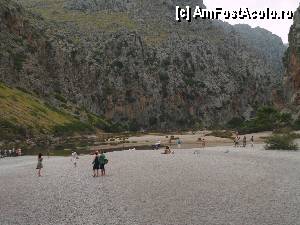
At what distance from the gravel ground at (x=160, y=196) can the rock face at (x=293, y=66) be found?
80.6 meters

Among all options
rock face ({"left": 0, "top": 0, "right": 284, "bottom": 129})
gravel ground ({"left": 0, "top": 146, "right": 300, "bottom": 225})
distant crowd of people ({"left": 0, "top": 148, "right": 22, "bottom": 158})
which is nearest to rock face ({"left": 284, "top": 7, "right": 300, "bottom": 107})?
rock face ({"left": 0, "top": 0, "right": 284, "bottom": 129})

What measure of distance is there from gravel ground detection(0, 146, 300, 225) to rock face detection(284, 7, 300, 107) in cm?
8056

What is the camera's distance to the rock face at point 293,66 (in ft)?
384

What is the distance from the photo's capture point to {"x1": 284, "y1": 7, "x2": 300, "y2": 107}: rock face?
384ft

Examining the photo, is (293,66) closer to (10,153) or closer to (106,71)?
(106,71)

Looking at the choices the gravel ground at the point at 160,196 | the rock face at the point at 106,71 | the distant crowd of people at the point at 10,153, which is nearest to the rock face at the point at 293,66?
the rock face at the point at 106,71

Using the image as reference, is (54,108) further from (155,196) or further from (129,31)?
(155,196)

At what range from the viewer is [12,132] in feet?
317

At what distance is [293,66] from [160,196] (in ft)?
353

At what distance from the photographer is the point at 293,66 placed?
126m

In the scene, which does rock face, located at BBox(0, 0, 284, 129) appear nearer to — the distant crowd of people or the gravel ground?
the distant crowd of people

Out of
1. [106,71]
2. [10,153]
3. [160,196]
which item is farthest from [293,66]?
[160,196]

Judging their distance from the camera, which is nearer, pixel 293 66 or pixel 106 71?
pixel 293 66

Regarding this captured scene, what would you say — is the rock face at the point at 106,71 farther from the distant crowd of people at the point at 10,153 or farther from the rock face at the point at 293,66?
the distant crowd of people at the point at 10,153
